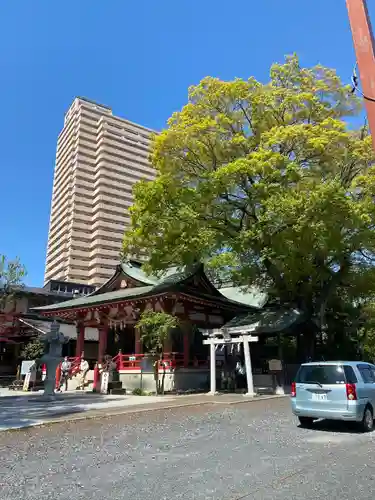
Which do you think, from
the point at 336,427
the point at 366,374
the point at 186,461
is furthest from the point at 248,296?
the point at 186,461

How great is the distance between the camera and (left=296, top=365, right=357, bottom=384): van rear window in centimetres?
957

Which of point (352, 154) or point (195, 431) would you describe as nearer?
point (195, 431)

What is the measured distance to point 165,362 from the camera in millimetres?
20969

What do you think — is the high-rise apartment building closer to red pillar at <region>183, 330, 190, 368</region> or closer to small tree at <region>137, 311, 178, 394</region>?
red pillar at <region>183, 330, 190, 368</region>

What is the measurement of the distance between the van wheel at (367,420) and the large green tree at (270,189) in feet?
31.5

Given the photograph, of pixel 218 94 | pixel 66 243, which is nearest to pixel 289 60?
pixel 218 94

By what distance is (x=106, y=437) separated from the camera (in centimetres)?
881

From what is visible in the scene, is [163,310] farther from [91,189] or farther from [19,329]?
[91,189]

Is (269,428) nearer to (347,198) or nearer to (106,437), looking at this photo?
(106,437)

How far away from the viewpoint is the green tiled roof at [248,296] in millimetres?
28241

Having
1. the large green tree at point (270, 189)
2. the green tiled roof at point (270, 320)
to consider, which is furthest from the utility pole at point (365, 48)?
the green tiled roof at point (270, 320)

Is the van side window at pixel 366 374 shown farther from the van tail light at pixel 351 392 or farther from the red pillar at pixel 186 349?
the red pillar at pixel 186 349

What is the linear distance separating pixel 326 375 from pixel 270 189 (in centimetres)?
1116

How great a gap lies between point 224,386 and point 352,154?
13443mm
